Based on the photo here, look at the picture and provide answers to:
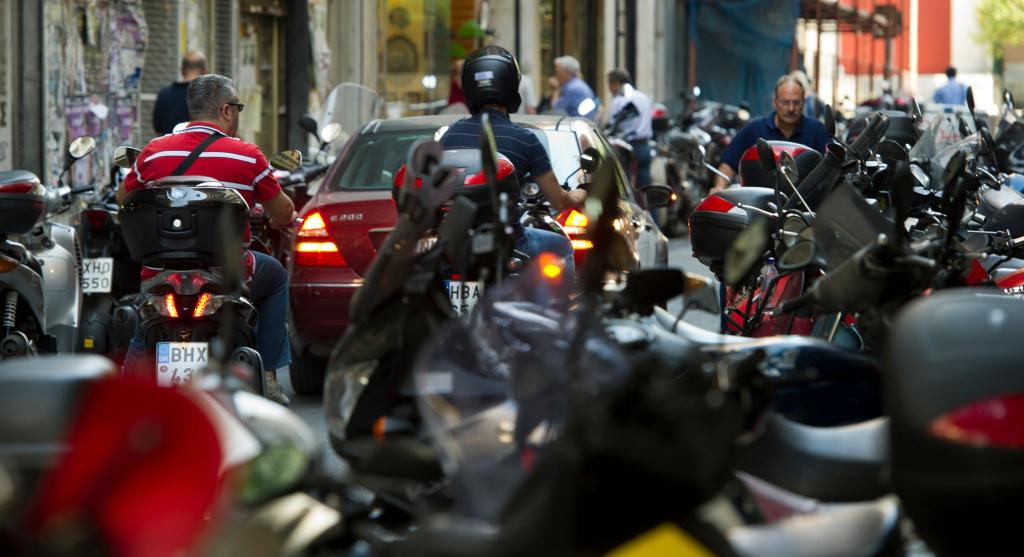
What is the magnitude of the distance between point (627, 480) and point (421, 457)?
67 cm

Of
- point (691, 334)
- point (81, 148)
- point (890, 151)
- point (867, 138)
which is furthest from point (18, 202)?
point (691, 334)

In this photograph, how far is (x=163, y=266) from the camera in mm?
7500

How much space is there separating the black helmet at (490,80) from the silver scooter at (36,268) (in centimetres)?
196

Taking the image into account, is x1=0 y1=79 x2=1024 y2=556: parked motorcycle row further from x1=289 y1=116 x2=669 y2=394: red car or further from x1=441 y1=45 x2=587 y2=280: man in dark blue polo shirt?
x1=289 y1=116 x2=669 y2=394: red car

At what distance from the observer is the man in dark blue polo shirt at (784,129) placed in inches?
452

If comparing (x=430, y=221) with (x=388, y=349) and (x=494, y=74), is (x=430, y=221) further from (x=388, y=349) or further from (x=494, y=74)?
(x=494, y=74)

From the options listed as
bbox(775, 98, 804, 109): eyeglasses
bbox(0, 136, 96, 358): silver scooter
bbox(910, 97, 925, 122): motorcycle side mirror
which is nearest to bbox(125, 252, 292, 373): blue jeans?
bbox(0, 136, 96, 358): silver scooter

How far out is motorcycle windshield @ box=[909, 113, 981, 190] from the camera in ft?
28.1

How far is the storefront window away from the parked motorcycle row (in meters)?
20.6

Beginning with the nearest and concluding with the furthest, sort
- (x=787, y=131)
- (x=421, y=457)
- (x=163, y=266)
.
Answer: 1. (x=421, y=457)
2. (x=163, y=266)
3. (x=787, y=131)

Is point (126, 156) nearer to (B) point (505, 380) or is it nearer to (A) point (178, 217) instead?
(A) point (178, 217)

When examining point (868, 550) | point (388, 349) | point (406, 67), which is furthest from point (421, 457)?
point (406, 67)

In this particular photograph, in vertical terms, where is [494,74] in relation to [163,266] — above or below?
above

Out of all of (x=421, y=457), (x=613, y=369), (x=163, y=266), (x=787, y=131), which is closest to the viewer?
(x=613, y=369)
